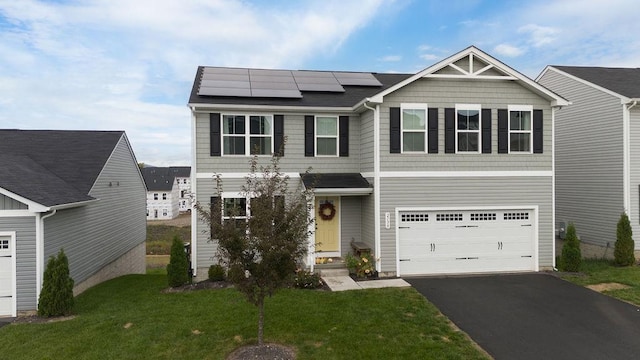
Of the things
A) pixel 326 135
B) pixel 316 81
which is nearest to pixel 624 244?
pixel 326 135

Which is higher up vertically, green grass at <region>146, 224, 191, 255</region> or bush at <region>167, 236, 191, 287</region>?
bush at <region>167, 236, 191, 287</region>

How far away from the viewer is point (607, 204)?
1432cm

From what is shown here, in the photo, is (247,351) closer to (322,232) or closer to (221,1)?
(322,232)

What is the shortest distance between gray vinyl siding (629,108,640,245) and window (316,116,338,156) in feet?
35.2

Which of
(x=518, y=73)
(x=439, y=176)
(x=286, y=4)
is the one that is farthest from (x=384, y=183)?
(x=286, y=4)

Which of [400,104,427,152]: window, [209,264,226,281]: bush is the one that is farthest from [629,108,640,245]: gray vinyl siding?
[209,264,226,281]: bush

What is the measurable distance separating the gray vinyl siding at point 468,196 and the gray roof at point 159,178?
55.1 m

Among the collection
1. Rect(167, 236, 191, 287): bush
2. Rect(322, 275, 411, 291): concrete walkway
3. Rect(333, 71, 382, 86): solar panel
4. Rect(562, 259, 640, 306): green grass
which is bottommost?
Rect(322, 275, 411, 291): concrete walkway

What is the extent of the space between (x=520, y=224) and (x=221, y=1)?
1299 cm

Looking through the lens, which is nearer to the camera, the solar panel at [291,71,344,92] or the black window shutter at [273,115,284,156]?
the black window shutter at [273,115,284,156]

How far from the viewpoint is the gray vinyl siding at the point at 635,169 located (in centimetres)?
1366

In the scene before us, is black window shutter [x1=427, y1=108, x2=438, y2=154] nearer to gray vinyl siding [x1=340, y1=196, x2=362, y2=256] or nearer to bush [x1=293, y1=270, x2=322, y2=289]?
gray vinyl siding [x1=340, y1=196, x2=362, y2=256]

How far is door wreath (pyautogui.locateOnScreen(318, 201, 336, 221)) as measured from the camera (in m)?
13.1

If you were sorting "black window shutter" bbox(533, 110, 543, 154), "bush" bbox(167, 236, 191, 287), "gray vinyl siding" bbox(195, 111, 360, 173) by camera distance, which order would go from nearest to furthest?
1. "bush" bbox(167, 236, 191, 287)
2. "gray vinyl siding" bbox(195, 111, 360, 173)
3. "black window shutter" bbox(533, 110, 543, 154)
